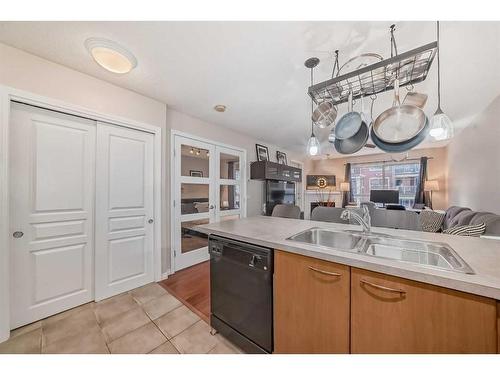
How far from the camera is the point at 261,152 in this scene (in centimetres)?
438

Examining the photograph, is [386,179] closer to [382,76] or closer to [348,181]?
[348,181]

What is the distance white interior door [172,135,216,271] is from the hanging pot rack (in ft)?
6.76

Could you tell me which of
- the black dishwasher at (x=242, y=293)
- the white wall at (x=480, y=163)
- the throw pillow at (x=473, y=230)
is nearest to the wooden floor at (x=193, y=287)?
the black dishwasher at (x=242, y=293)

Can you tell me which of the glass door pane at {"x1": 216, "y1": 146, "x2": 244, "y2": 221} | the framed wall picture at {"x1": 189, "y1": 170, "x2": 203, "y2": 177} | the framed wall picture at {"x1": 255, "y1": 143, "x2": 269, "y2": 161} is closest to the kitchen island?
the framed wall picture at {"x1": 189, "y1": 170, "x2": 203, "y2": 177}

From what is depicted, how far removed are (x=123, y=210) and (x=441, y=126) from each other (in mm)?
2885

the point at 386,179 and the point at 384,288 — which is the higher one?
the point at 386,179

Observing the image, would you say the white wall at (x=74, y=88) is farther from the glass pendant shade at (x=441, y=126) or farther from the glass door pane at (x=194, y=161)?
the glass pendant shade at (x=441, y=126)

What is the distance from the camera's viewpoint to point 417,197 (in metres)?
5.18

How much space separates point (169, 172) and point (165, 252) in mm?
1107

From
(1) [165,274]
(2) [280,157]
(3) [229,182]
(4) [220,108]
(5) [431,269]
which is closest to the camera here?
(5) [431,269]

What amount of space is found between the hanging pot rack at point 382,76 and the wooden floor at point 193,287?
222 centimetres

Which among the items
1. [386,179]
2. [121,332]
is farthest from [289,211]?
[386,179]

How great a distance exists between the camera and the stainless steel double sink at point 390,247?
3.19ft
